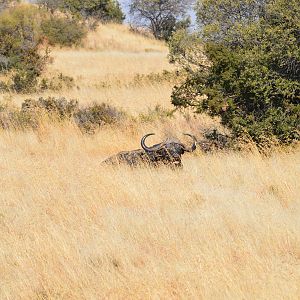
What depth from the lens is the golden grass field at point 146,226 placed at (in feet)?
13.5

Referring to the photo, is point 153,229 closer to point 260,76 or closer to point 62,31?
point 260,76

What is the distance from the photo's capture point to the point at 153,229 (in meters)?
5.20

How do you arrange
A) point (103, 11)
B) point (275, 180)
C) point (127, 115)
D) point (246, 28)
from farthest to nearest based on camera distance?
point (103, 11), point (127, 115), point (246, 28), point (275, 180)

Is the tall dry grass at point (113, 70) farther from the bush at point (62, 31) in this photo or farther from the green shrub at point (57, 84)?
the bush at point (62, 31)

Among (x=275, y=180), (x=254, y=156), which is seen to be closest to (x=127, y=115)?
(x=254, y=156)

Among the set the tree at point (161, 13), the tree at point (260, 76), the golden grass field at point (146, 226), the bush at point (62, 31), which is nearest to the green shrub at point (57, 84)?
the golden grass field at point (146, 226)

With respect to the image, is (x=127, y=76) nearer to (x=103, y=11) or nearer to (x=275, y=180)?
(x=275, y=180)

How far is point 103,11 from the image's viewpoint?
41.3 m

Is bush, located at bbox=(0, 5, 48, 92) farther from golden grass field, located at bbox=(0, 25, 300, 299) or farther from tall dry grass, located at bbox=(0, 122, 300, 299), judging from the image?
tall dry grass, located at bbox=(0, 122, 300, 299)

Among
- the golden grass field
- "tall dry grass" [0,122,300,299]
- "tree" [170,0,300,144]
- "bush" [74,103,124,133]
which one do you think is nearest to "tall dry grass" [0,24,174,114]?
"bush" [74,103,124,133]

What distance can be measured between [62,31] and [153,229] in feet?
84.4

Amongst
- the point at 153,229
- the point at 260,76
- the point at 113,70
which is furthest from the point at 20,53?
the point at 153,229

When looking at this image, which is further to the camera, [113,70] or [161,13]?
[161,13]

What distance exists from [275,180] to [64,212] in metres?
2.77
